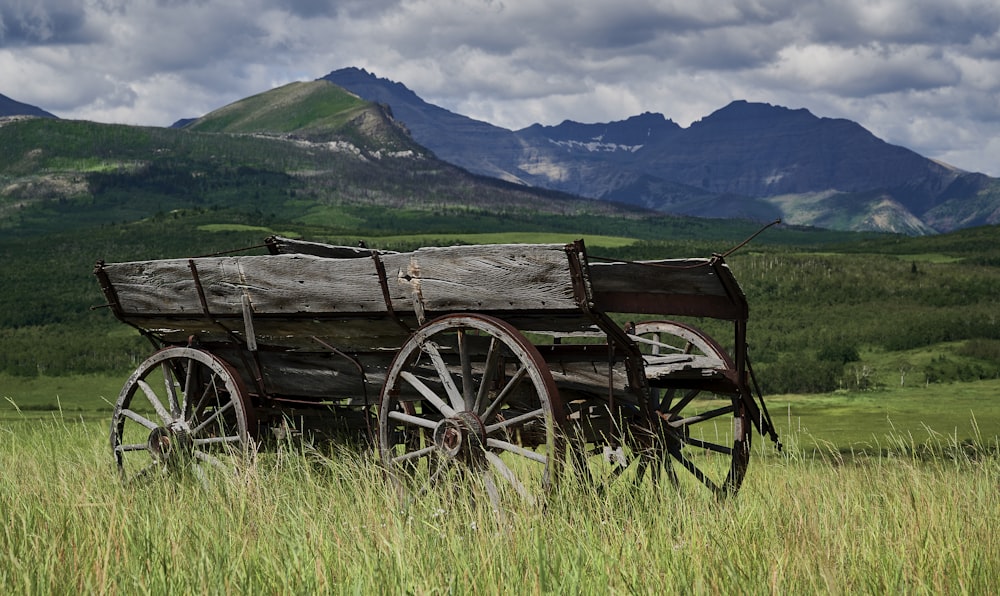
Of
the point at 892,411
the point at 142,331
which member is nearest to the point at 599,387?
the point at 142,331

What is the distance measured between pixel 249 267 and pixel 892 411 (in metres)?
18.3

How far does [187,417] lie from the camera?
738cm

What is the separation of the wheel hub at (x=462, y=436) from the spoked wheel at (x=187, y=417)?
165 centimetres

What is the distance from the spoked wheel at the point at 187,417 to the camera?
702cm

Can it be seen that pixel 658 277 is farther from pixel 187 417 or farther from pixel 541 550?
pixel 187 417

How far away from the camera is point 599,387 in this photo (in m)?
6.07

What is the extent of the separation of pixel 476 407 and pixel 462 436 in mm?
183

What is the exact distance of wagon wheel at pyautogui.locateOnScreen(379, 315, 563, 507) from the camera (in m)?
5.28

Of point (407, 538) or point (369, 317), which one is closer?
point (407, 538)

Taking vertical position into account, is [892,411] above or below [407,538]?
below

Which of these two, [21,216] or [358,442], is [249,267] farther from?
[21,216]

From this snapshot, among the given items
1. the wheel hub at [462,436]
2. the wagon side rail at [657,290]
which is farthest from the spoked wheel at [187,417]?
the wagon side rail at [657,290]

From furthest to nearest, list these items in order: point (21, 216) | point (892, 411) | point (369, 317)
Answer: point (21, 216), point (892, 411), point (369, 317)

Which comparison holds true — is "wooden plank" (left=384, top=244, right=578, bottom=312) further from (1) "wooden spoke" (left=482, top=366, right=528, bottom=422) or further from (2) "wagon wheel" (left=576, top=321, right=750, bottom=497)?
(2) "wagon wheel" (left=576, top=321, right=750, bottom=497)
